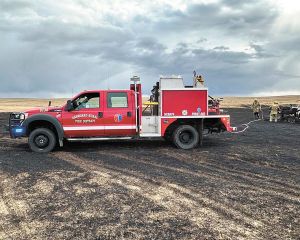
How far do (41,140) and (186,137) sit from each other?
5052mm

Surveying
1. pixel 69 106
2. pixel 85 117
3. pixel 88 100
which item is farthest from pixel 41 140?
pixel 88 100

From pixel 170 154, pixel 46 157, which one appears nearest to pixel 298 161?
pixel 170 154

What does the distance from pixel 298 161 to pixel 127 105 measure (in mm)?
5797

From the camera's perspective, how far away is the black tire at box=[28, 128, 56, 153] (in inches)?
565

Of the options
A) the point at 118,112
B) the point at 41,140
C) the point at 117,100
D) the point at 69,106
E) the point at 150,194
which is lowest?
the point at 150,194

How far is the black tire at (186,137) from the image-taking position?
49.1 ft

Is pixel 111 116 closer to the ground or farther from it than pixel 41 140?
farther from it

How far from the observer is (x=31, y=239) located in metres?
5.91

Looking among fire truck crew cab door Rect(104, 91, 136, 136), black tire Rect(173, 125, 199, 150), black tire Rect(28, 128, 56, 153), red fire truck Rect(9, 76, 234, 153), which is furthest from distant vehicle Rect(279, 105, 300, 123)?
black tire Rect(28, 128, 56, 153)

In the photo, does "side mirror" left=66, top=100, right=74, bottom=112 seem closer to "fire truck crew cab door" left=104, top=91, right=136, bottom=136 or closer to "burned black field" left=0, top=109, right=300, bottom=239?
"fire truck crew cab door" left=104, top=91, right=136, bottom=136

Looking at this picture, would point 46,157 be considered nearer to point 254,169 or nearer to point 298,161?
point 254,169

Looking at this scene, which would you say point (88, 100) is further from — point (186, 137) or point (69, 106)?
point (186, 137)

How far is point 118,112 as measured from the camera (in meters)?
14.4

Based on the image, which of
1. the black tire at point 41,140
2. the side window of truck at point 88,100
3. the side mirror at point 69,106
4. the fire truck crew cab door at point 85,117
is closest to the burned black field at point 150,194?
the black tire at point 41,140
